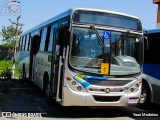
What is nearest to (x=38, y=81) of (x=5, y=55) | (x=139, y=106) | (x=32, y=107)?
(x=32, y=107)

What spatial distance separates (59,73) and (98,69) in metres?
1.11

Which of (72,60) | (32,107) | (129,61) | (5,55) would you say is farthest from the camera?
(5,55)

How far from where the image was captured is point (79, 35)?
9844 millimetres

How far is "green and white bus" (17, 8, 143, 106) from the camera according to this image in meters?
9.70

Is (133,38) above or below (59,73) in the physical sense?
above

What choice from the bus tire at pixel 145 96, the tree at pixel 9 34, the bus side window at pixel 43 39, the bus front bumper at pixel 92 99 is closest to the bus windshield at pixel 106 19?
the bus front bumper at pixel 92 99

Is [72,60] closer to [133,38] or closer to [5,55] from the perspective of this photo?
[133,38]

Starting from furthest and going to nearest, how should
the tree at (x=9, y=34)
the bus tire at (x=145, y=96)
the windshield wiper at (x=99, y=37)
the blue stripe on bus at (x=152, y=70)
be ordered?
the tree at (x=9, y=34) < the bus tire at (x=145, y=96) < the blue stripe on bus at (x=152, y=70) < the windshield wiper at (x=99, y=37)

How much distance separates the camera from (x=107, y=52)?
10039 millimetres

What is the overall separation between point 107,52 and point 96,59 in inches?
16.4

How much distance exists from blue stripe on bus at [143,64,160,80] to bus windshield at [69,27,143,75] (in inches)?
52.8

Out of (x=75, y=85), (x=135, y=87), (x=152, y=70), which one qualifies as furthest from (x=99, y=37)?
(x=152, y=70)

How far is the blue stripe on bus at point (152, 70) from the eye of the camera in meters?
11.7

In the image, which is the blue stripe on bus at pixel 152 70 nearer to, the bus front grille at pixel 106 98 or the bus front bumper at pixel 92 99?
the bus front bumper at pixel 92 99
